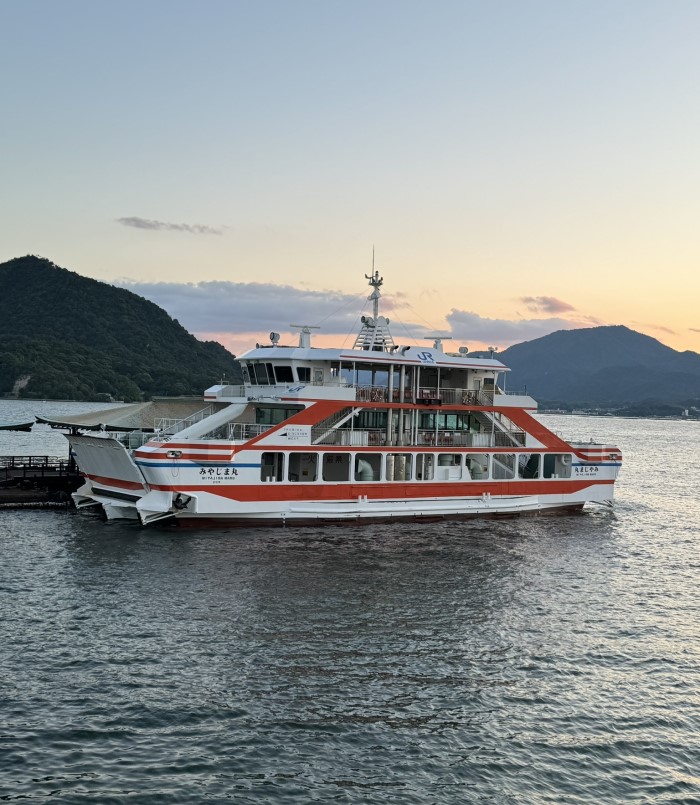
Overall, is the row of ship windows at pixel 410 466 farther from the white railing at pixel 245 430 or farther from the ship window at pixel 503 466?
the white railing at pixel 245 430

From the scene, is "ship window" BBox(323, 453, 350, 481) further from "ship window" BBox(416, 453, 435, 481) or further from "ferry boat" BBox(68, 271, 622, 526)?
"ship window" BBox(416, 453, 435, 481)

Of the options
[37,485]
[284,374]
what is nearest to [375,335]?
[284,374]

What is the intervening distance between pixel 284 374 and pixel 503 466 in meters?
13.2

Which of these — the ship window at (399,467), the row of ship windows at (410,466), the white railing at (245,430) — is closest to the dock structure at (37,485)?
the white railing at (245,430)

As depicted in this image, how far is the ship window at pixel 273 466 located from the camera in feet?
114

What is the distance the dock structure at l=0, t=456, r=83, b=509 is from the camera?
1532 inches

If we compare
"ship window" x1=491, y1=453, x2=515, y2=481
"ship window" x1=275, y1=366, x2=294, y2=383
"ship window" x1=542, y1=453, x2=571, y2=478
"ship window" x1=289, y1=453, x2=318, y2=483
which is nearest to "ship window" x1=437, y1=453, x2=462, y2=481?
"ship window" x1=491, y1=453, x2=515, y2=481

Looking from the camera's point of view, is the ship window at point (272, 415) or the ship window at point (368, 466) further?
the ship window at point (368, 466)

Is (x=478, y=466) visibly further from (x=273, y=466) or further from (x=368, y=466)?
(x=273, y=466)

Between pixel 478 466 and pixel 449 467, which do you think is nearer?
pixel 449 467

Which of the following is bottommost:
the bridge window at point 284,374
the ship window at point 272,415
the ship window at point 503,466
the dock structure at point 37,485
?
the dock structure at point 37,485

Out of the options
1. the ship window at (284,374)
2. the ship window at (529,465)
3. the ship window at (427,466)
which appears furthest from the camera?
the ship window at (529,465)

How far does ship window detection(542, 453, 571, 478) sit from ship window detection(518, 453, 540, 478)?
1.86 ft

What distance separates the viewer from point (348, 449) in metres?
36.2
